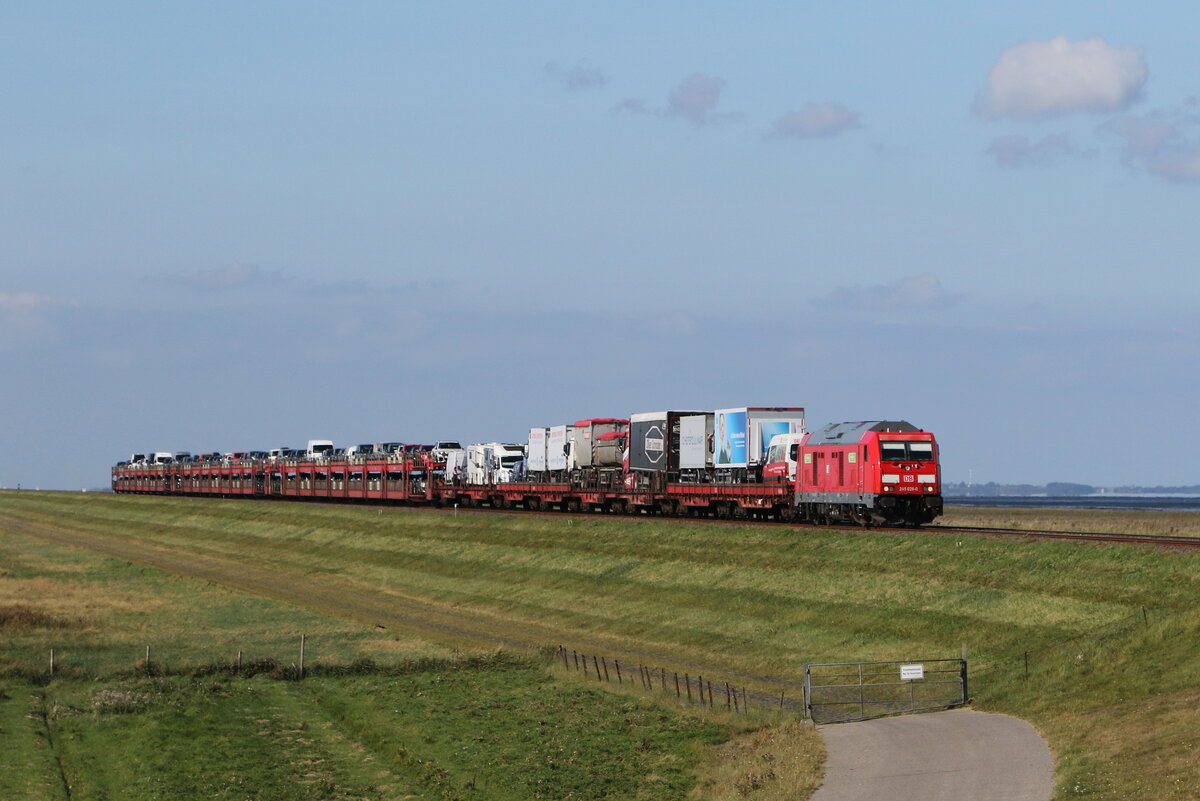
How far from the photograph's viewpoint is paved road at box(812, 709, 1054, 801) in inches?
1013

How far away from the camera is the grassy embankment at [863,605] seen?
30.3 m

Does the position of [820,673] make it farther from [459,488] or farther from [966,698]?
[459,488]

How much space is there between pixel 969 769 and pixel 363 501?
103 metres

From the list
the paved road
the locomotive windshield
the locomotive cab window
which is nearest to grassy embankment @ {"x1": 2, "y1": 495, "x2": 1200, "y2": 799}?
the paved road

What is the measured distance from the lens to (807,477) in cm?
6406

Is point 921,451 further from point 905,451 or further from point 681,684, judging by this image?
point 681,684

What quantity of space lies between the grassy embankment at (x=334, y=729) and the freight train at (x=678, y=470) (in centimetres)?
1951

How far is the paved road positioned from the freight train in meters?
25.5

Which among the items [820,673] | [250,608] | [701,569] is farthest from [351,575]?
[820,673]

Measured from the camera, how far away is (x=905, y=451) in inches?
2270

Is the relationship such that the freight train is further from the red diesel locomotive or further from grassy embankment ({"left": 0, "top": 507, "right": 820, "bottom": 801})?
grassy embankment ({"left": 0, "top": 507, "right": 820, "bottom": 801})

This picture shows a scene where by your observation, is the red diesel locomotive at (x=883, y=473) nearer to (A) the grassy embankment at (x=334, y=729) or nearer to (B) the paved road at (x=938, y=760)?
(A) the grassy embankment at (x=334, y=729)

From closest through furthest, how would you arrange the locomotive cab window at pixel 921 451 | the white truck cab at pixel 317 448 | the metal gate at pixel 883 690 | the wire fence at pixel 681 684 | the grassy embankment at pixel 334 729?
the grassy embankment at pixel 334 729
the metal gate at pixel 883 690
the wire fence at pixel 681 684
the locomotive cab window at pixel 921 451
the white truck cab at pixel 317 448

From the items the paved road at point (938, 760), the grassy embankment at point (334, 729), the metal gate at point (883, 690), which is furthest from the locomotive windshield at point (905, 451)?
the paved road at point (938, 760)
